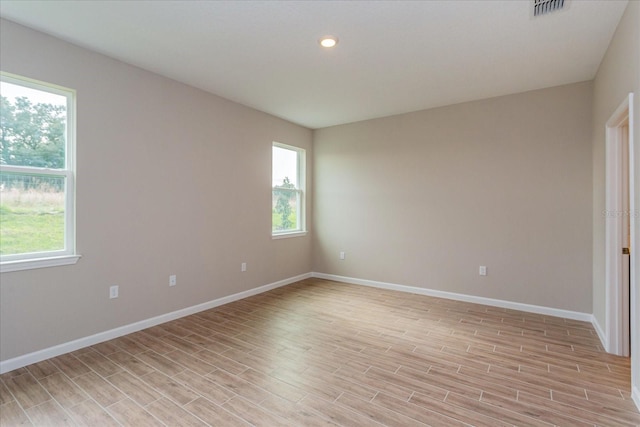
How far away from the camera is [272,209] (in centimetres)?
507

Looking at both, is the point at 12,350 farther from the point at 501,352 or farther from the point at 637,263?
the point at 637,263

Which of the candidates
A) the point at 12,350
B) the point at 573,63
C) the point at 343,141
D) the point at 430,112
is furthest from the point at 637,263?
the point at 12,350

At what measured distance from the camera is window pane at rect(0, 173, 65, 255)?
99.8 inches

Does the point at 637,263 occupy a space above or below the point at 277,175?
below

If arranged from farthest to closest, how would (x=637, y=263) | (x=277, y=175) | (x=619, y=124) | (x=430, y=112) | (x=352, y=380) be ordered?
(x=277, y=175) < (x=430, y=112) < (x=619, y=124) < (x=352, y=380) < (x=637, y=263)

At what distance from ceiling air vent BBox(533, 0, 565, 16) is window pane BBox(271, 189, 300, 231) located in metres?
3.85

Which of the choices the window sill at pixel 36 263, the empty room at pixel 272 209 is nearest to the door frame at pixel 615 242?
the empty room at pixel 272 209

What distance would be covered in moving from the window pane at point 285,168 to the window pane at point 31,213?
9.39ft

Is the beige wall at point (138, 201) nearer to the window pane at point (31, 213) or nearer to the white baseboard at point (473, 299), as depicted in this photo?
the window pane at point (31, 213)

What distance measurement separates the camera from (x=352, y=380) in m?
2.38

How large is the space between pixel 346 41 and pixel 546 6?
4.84ft

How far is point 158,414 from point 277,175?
377cm

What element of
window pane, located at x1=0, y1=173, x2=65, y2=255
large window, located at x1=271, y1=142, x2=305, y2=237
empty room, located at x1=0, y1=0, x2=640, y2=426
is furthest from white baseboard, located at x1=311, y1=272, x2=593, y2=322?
window pane, located at x1=0, y1=173, x2=65, y2=255

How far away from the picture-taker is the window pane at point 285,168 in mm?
5215
